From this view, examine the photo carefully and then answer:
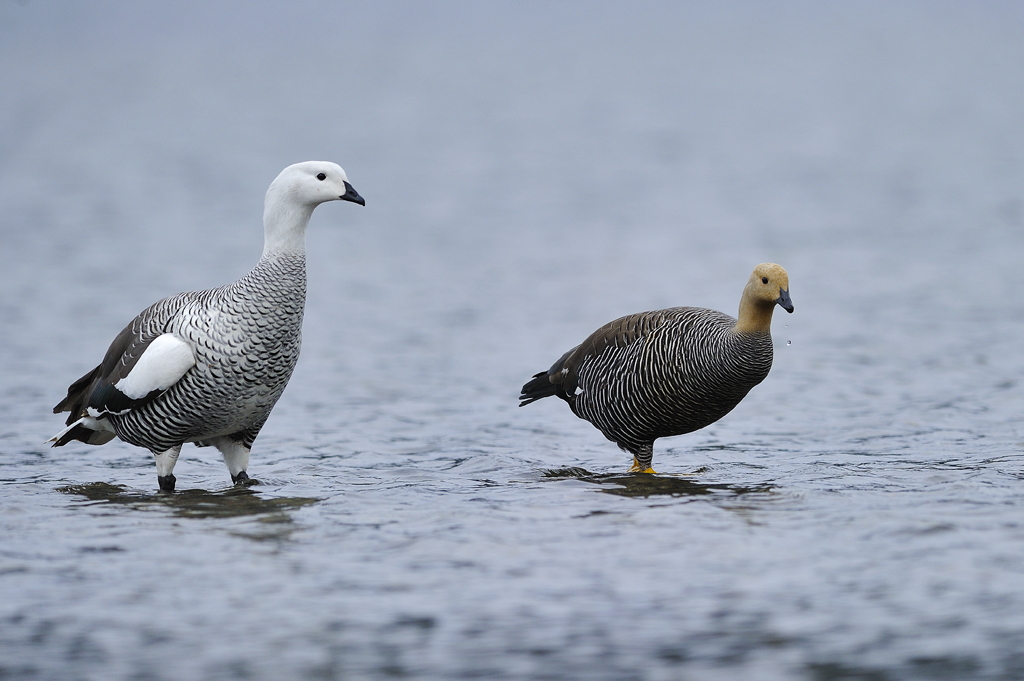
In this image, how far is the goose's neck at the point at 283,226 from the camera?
8641 mm

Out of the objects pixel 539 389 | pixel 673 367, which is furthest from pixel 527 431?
pixel 673 367

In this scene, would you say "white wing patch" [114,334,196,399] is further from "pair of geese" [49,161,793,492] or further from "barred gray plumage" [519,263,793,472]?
"barred gray plumage" [519,263,793,472]

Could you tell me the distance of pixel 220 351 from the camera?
27.2 feet

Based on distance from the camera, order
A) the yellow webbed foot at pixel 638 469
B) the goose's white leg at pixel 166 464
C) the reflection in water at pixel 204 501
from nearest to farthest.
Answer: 1. the reflection in water at pixel 204 501
2. the goose's white leg at pixel 166 464
3. the yellow webbed foot at pixel 638 469

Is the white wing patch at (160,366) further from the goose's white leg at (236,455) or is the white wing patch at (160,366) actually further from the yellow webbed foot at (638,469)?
the yellow webbed foot at (638,469)

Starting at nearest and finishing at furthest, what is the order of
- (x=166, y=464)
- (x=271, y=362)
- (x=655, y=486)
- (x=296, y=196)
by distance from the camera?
(x=271, y=362) → (x=296, y=196) → (x=655, y=486) → (x=166, y=464)

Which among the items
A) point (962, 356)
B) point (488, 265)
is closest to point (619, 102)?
point (488, 265)

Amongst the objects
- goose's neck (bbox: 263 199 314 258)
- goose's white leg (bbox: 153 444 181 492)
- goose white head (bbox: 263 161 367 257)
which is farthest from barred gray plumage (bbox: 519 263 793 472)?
goose's white leg (bbox: 153 444 181 492)

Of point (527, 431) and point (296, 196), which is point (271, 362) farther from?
point (527, 431)

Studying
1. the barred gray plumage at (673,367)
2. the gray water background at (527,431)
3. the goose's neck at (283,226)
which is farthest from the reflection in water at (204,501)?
the barred gray plumage at (673,367)

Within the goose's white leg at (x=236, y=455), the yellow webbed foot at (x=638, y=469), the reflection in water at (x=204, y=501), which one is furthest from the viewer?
the yellow webbed foot at (x=638, y=469)

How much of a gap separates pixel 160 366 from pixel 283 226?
1.22 m

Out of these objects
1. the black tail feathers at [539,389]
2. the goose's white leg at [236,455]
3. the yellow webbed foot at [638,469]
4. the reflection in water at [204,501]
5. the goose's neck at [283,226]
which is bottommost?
the reflection in water at [204,501]

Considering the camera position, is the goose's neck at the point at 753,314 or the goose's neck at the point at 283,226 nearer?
the goose's neck at the point at 283,226
